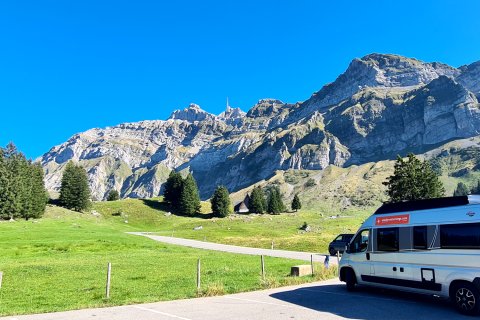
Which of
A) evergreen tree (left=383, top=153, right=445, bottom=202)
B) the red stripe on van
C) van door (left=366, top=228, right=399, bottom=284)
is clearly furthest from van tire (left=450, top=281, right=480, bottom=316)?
evergreen tree (left=383, top=153, right=445, bottom=202)

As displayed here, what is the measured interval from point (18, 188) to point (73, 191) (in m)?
27.2

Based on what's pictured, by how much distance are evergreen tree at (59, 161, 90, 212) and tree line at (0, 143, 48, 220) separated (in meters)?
8.07

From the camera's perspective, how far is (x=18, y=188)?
8019 cm

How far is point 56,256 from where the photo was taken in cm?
3609

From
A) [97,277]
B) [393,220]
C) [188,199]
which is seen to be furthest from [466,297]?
[188,199]

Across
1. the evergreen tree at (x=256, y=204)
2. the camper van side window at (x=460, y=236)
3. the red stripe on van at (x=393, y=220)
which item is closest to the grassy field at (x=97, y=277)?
the red stripe on van at (x=393, y=220)

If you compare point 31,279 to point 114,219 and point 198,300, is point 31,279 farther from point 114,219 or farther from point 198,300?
point 114,219

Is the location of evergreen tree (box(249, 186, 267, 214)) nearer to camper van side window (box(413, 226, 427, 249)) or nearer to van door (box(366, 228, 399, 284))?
van door (box(366, 228, 399, 284))

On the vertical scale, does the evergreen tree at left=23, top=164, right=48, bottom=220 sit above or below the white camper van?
above

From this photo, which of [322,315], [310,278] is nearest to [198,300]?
[322,315]

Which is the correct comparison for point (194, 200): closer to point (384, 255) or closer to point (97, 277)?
point (97, 277)

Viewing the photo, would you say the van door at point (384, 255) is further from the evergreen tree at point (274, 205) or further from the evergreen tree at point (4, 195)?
the evergreen tree at point (274, 205)

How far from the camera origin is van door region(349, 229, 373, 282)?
17.4 metres

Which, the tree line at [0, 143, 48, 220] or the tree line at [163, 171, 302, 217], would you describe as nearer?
the tree line at [0, 143, 48, 220]
